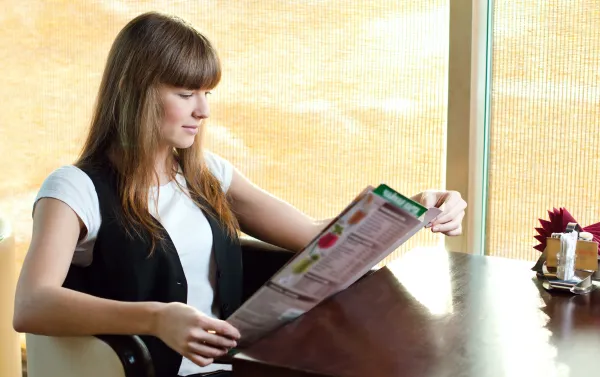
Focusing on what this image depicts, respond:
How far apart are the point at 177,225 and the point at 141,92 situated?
32 cm

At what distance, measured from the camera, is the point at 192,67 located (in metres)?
1.86

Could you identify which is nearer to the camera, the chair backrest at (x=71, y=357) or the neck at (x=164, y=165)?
the chair backrest at (x=71, y=357)

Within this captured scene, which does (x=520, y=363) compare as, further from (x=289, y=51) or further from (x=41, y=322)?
(x=289, y=51)

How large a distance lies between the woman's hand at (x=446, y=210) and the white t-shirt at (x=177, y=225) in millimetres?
520

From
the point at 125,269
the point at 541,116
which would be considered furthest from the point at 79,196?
the point at 541,116

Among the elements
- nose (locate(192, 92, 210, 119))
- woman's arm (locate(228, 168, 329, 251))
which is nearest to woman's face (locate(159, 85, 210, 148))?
nose (locate(192, 92, 210, 119))

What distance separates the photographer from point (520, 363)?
1.23m

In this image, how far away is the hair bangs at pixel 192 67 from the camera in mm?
1852

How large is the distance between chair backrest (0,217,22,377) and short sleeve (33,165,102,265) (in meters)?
0.84

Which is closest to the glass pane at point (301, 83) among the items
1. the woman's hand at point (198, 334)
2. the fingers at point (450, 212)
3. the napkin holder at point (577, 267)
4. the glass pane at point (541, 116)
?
the glass pane at point (541, 116)

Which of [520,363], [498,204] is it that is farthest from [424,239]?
[520,363]

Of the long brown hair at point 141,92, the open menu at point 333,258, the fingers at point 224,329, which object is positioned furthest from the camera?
the long brown hair at point 141,92

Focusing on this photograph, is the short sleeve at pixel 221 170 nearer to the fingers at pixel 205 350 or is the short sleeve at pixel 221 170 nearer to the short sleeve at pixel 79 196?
the short sleeve at pixel 79 196

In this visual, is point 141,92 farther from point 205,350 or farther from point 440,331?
point 440,331
